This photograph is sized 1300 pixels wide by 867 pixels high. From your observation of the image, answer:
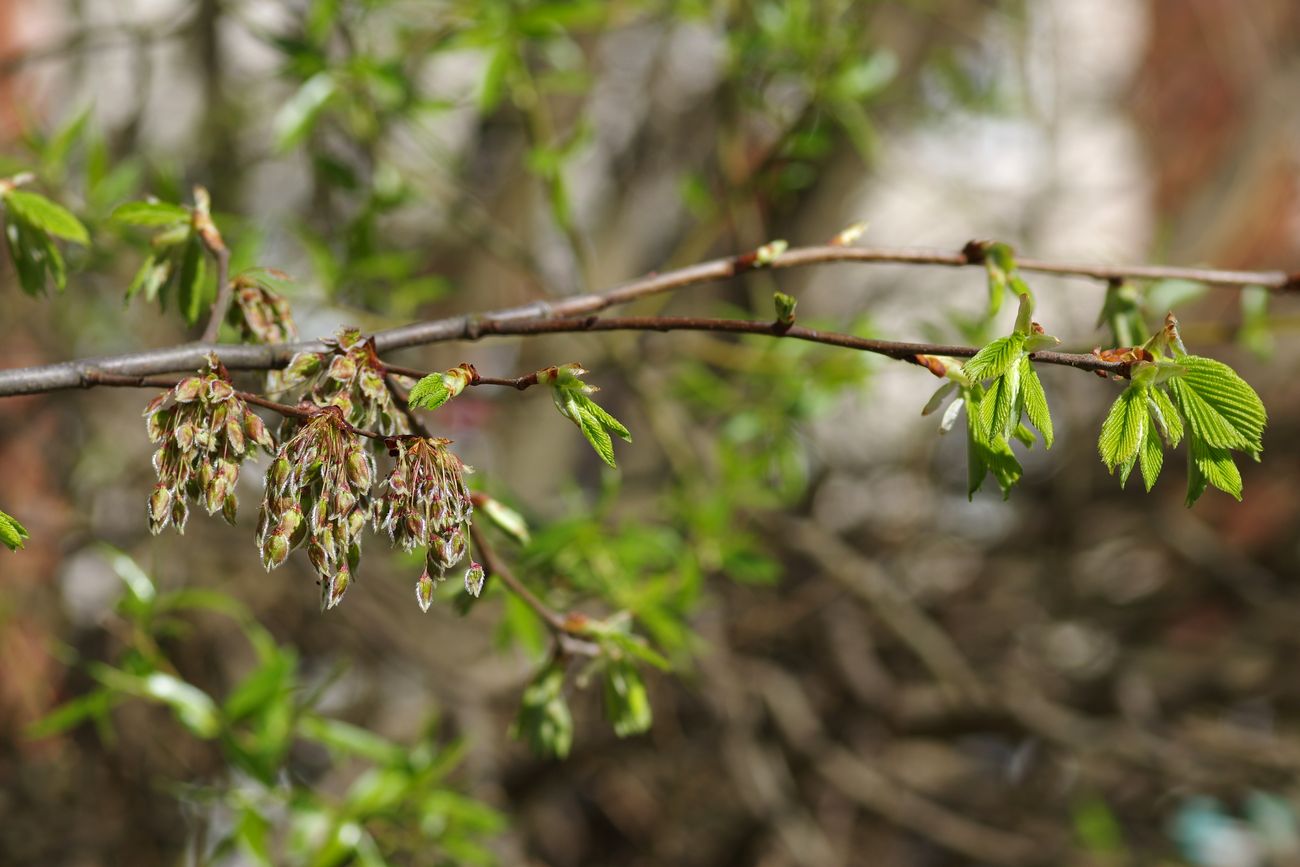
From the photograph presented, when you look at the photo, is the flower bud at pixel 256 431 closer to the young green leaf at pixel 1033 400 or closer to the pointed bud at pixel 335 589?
the pointed bud at pixel 335 589

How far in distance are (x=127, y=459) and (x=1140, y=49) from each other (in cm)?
669

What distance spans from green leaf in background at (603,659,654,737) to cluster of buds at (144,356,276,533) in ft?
1.94

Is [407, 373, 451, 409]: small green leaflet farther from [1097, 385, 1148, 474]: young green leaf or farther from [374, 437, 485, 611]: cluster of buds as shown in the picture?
[1097, 385, 1148, 474]: young green leaf

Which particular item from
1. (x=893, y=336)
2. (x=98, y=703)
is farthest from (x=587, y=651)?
(x=893, y=336)

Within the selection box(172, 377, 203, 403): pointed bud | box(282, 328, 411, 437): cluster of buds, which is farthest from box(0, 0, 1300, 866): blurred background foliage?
box(172, 377, 203, 403): pointed bud

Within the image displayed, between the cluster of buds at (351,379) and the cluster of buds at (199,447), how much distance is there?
0.24ft

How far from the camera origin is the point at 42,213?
4.28ft

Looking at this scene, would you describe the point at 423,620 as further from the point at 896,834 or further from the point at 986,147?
the point at 986,147

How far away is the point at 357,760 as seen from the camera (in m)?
3.31

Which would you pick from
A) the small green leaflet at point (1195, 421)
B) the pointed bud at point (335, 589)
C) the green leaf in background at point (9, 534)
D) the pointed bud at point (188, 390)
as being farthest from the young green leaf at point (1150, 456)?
the green leaf in background at point (9, 534)

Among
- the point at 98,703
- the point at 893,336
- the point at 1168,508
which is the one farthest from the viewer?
the point at 1168,508

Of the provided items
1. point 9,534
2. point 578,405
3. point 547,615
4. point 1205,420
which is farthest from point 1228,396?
point 9,534

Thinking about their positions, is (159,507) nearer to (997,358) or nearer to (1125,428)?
(997,358)

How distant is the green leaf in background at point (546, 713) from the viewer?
56.9 inches
